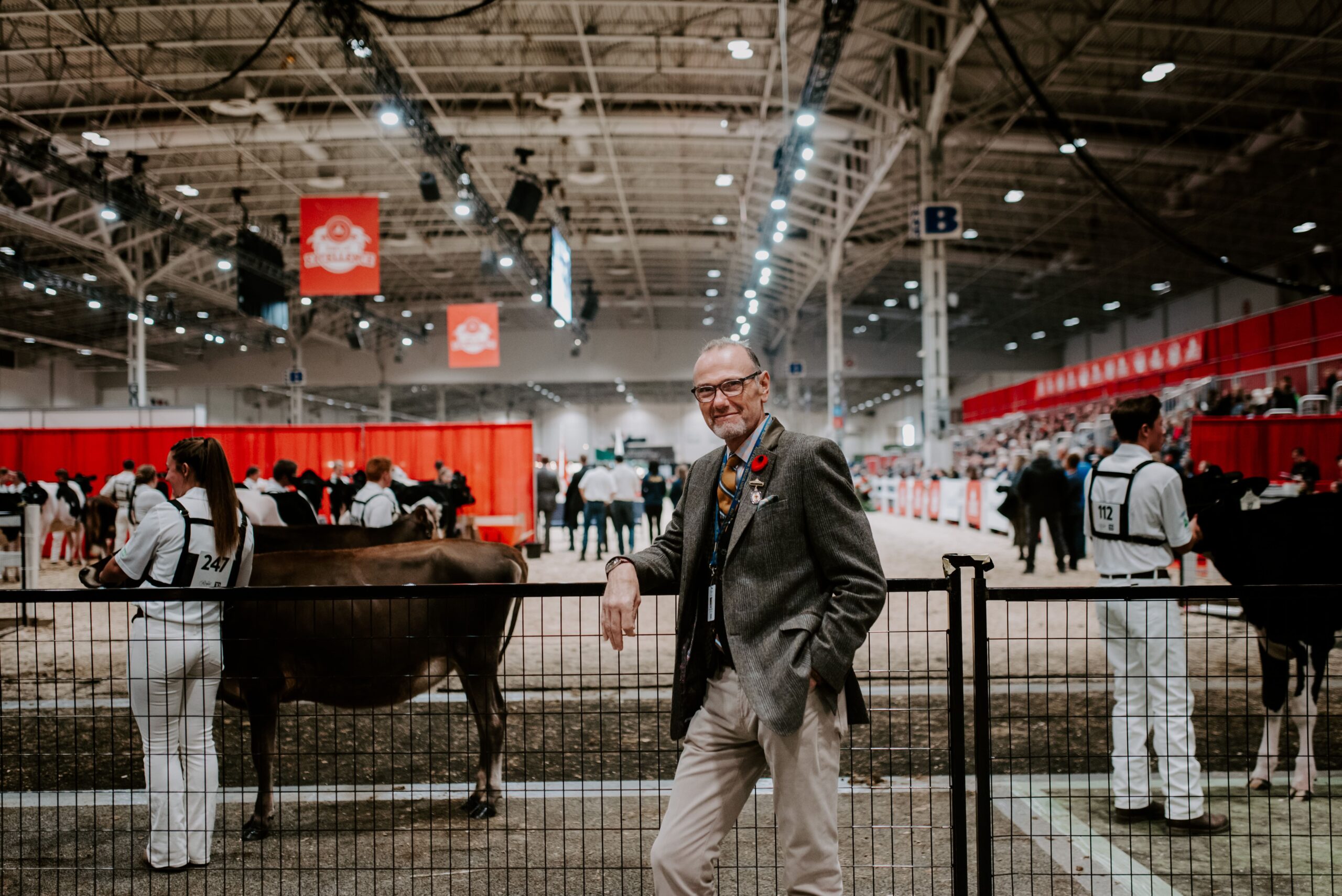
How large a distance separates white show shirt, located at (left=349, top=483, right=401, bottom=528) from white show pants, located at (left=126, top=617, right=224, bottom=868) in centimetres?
410

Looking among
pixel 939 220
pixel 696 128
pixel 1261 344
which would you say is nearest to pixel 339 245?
pixel 696 128

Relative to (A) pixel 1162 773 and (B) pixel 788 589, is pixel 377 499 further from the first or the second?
(B) pixel 788 589

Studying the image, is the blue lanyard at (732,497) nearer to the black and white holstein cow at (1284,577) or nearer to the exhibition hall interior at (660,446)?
the exhibition hall interior at (660,446)

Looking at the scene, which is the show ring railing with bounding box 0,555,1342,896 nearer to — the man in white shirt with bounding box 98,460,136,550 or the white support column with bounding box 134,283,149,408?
→ the man in white shirt with bounding box 98,460,136,550

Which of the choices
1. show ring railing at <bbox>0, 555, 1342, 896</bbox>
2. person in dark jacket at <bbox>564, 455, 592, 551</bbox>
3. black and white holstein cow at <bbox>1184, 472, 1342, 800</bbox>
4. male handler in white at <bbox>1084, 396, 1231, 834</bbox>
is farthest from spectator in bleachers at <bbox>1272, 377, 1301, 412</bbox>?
male handler in white at <bbox>1084, 396, 1231, 834</bbox>

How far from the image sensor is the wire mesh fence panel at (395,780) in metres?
2.82

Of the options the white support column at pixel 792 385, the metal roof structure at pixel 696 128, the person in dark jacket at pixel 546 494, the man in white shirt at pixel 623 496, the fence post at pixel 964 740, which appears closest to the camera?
the fence post at pixel 964 740

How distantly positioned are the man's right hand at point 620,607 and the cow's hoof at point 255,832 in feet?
7.51

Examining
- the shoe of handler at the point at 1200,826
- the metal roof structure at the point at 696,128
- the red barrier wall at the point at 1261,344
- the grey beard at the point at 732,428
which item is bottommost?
the shoe of handler at the point at 1200,826

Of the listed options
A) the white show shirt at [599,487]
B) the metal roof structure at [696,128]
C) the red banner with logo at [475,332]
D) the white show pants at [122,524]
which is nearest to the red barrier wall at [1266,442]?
the metal roof structure at [696,128]

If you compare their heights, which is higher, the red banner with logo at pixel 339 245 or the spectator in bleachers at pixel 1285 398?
the red banner with logo at pixel 339 245

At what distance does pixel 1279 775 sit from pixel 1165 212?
2363 cm

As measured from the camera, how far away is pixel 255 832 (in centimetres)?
359

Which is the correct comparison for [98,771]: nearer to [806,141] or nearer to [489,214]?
[806,141]
